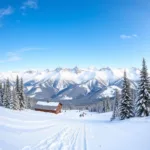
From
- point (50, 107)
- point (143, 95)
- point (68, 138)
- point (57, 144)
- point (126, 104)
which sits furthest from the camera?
point (50, 107)

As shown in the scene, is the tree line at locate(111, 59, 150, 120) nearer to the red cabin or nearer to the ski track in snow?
the ski track in snow

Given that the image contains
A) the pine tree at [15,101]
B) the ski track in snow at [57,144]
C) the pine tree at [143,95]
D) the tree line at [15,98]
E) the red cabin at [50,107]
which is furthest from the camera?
the red cabin at [50,107]

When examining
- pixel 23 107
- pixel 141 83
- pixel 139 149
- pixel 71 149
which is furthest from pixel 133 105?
pixel 23 107

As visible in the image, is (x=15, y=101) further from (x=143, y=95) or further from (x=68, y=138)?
(x=68, y=138)

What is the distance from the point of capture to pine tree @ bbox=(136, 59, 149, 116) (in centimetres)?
4108

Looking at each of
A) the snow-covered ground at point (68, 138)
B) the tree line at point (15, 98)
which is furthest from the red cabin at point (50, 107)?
the snow-covered ground at point (68, 138)

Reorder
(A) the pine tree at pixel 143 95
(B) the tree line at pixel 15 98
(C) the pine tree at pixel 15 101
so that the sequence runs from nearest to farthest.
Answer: (A) the pine tree at pixel 143 95, (C) the pine tree at pixel 15 101, (B) the tree line at pixel 15 98

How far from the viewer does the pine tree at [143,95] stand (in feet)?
135

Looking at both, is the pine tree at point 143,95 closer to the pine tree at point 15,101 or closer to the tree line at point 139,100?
the tree line at point 139,100

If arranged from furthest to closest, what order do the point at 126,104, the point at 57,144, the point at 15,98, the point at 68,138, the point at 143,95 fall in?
the point at 15,98 → the point at 126,104 → the point at 143,95 → the point at 68,138 → the point at 57,144

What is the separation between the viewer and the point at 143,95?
4156 cm

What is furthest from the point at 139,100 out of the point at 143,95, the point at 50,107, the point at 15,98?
the point at 50,107

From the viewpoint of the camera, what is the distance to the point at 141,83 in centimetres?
4238

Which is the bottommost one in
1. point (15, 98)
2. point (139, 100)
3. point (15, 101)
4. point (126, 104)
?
point (126, 104)
